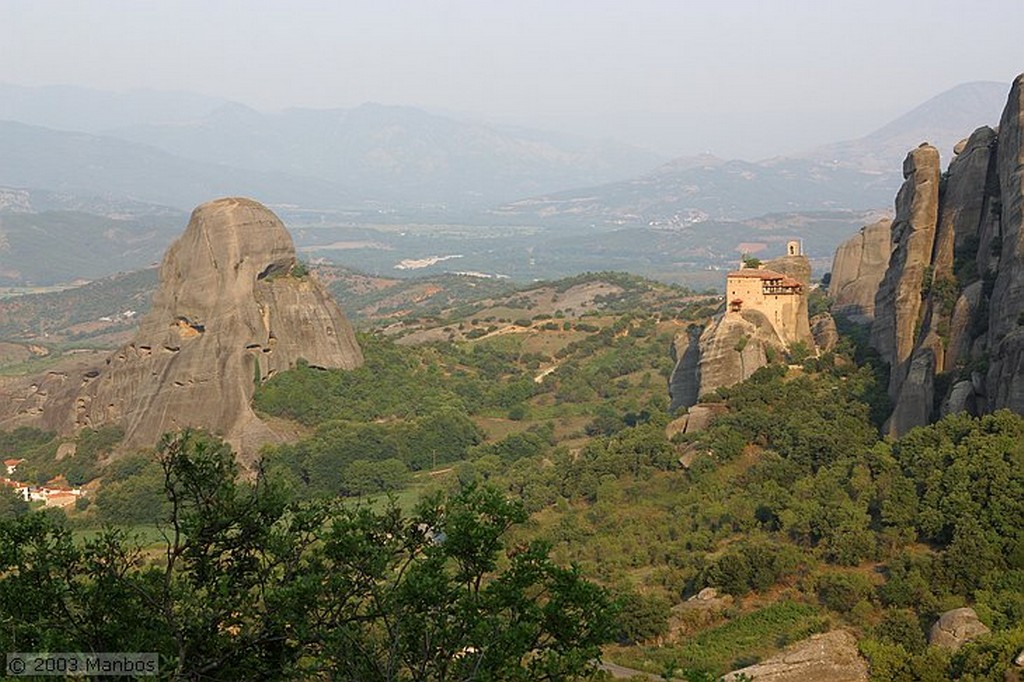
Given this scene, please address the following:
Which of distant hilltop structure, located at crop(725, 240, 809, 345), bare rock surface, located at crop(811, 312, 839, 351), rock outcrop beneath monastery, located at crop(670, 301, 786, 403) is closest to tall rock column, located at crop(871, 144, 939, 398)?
bare rock surface, located at crop(811, 312, 839, 351)

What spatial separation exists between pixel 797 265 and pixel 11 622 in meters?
44.4

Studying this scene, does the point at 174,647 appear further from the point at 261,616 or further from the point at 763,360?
A: the point at 763,360

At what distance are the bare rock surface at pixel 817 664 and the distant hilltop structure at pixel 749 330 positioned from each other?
65.6ft

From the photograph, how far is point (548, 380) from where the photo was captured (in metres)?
68.6

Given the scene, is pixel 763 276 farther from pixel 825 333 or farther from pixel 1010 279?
pixel 1010 279

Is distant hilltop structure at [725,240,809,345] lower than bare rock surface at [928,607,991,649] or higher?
higher

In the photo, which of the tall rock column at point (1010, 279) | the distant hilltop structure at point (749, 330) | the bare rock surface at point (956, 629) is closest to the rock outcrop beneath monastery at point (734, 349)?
the distant hilltop structure at point (749, 330)

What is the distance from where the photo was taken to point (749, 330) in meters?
43.0

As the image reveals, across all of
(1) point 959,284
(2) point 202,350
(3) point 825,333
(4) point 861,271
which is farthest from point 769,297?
(2) point 202,350

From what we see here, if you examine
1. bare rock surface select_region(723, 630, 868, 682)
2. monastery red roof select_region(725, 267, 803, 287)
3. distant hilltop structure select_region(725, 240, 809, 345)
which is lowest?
bare rock surface select_region(723, 630, 868, 682)

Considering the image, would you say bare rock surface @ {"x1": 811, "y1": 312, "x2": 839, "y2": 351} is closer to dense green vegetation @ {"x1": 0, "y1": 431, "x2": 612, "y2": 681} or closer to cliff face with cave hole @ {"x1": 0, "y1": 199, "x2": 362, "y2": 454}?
cliff face with cave hole @ {"x1": 0, "y1": 199, "x2": 362, "y2": 454}

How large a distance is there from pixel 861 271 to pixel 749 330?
1992cm

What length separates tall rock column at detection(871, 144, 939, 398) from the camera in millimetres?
37844

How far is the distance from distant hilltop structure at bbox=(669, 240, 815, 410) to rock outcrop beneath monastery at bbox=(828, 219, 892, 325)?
9988 millimetres
